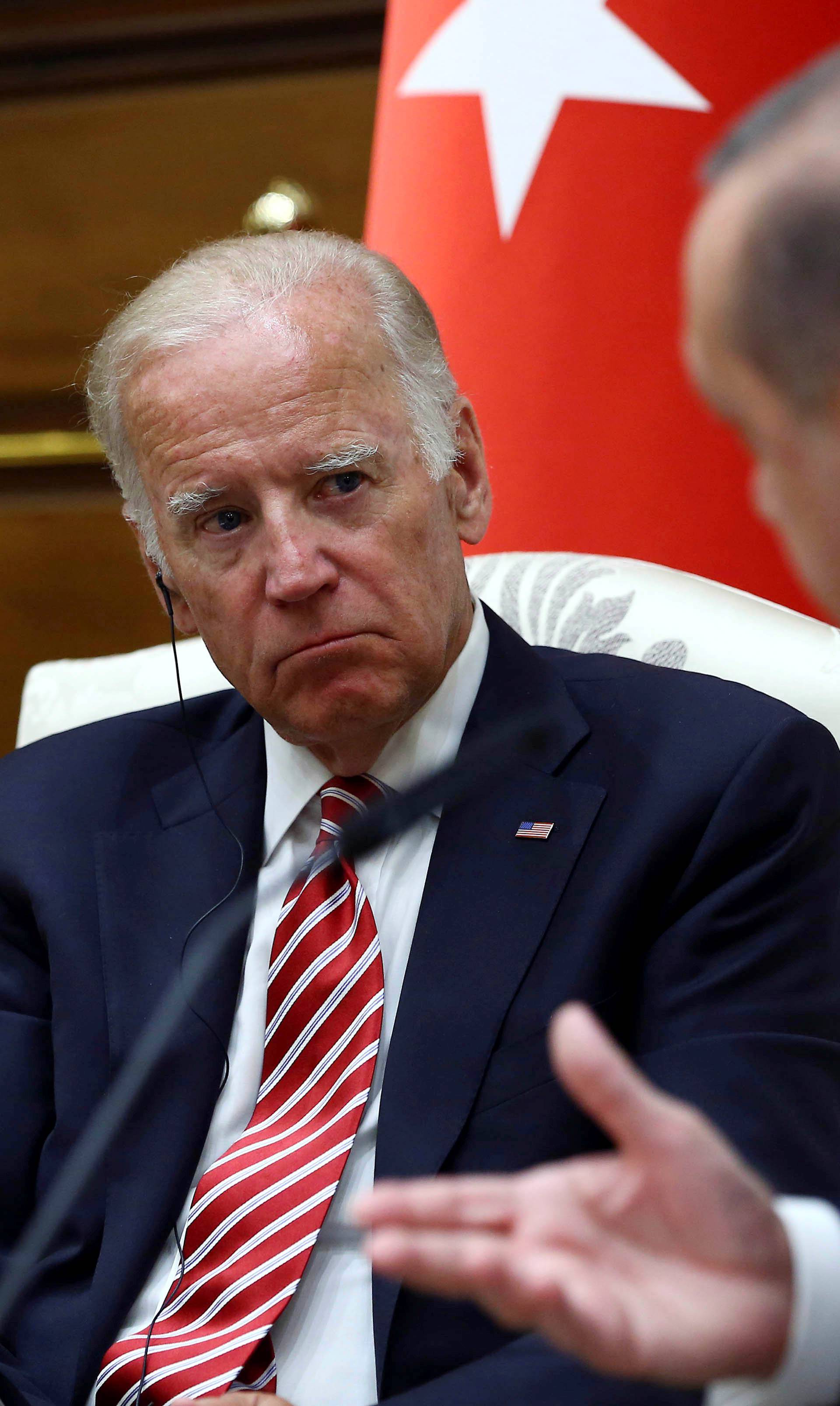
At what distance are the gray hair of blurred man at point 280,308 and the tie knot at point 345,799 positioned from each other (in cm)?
28

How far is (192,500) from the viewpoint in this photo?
1256 mm

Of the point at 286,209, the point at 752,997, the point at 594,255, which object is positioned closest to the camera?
the point at 752,997

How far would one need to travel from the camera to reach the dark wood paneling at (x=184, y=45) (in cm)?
249

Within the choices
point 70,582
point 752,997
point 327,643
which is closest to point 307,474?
point 327,643

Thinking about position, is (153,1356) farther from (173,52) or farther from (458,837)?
(173,52)

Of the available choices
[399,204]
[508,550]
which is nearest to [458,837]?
[508,550]

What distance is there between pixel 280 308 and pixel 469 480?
0.83ft

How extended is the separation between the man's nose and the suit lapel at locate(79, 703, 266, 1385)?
0.82 ft

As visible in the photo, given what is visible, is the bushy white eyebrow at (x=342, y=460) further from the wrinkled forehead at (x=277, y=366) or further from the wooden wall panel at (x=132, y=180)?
the wooden wall panel at (x=132, y=180)

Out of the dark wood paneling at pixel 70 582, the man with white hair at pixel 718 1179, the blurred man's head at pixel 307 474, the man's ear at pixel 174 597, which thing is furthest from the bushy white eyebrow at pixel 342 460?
the dark wood paneling at pixel 70 582

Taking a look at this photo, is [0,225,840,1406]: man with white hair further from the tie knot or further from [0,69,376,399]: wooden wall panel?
[0,69,376,399]: wooden wall panel

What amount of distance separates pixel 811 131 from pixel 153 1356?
3.10 feet

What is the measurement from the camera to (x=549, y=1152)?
3.56 ft

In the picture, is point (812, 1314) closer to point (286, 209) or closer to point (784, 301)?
point (784, 301)
